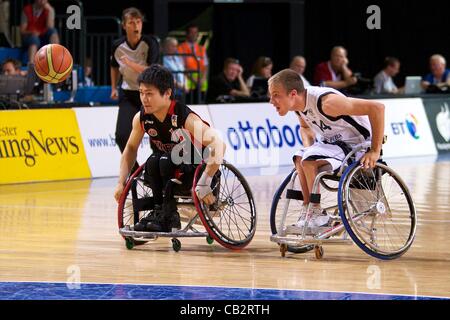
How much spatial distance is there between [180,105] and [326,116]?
3.41ft

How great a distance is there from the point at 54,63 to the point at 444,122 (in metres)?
8.57

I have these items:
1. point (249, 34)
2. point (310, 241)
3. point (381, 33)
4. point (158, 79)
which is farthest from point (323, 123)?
point (381, 33)

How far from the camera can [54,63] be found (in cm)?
959

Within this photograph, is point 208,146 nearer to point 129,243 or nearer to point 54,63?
point 129,243

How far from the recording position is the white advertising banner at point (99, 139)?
12.9m

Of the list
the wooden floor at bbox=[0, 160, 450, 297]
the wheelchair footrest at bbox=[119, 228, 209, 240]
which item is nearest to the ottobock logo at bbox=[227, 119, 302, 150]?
the wooden floor at bbox=[0, 160, 450, 297]

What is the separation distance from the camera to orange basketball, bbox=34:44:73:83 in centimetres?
954

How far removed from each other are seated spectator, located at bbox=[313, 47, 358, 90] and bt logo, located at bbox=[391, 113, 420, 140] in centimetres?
91

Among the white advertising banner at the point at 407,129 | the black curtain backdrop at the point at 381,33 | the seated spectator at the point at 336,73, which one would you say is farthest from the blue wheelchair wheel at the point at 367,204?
the black curtain backdrop at the point at 381,33

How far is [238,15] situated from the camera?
20516 mm

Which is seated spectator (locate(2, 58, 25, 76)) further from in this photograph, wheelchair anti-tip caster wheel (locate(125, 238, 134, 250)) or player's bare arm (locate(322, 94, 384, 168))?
player's bare arm (locate(322, 94, 384, 168))

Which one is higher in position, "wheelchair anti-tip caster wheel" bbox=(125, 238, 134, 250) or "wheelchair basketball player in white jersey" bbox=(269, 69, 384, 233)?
"wheelchair basketball player in white jersey" bbox=(269, 69, 384, 233)

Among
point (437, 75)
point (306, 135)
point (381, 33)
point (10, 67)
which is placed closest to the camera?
point (306, 135)
